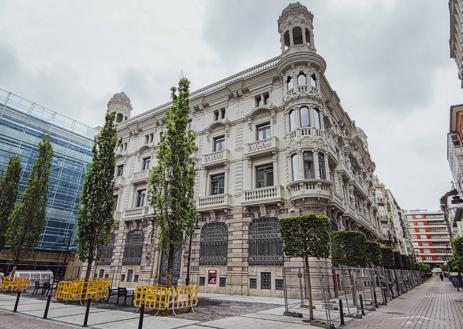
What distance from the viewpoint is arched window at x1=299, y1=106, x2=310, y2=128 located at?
2012cm

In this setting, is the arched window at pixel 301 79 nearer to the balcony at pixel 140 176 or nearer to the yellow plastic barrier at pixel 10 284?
the balcony at pixel 140 176

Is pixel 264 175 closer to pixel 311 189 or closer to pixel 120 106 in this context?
pixel 311 189

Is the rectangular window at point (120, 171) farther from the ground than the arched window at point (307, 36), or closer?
closer

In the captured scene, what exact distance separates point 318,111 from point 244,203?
942 cm

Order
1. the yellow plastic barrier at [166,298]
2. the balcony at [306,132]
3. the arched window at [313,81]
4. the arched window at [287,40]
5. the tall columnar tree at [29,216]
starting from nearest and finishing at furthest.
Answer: the yellow plastic barrier at [166,298] → the tall columnar tree at [29,216] → the balcony at [306,132] → the arched window at [313,81] → the arched window at [287,40]

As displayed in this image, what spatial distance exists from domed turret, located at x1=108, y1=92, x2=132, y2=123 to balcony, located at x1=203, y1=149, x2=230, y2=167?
1883 cm

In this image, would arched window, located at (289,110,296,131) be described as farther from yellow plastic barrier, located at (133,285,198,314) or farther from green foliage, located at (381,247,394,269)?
green foliage, located at (381,247,394,269)

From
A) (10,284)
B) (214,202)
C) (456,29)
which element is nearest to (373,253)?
(214,202)

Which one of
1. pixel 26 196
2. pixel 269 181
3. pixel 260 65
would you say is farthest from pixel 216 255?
pixel 260 65

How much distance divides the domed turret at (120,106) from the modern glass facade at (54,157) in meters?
8.75

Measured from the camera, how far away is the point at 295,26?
23281 millimetres

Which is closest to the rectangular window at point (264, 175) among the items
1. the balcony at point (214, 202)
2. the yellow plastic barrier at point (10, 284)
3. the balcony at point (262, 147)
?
the balcony at point (262, 147)

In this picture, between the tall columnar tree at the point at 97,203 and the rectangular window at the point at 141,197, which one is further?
the rectangular window at the point at 141,197

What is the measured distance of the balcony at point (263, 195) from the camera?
18908 millimetres
